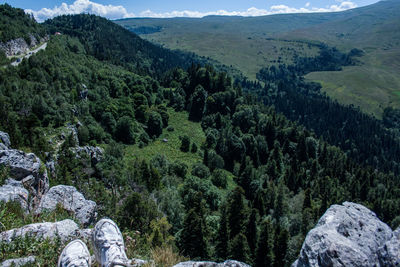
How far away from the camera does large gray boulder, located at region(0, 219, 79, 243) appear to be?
32.5ft

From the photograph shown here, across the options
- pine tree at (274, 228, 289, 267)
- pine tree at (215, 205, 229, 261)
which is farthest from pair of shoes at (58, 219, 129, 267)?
pine tree at (274, 228, 289, 267)

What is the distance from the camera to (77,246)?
838 centimetres

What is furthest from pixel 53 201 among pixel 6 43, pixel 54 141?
pixel 6 43

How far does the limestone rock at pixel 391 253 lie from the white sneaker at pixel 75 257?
10301 mm

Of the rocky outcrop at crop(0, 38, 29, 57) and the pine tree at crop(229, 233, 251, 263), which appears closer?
the pine tree at crop(229, 233, 251, 263)

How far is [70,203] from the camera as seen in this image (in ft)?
62.5

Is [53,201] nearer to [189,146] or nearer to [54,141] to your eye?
[54,141]

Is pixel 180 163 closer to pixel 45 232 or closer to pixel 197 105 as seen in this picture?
pixel 197 105

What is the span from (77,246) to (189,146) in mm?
75747

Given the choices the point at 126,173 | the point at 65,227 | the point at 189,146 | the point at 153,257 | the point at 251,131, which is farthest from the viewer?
the point at 251,131

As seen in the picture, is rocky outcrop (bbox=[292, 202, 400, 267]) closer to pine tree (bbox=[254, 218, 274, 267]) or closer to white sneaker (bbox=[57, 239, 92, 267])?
white sneaker (bbox=[57, 239, 92, 267])

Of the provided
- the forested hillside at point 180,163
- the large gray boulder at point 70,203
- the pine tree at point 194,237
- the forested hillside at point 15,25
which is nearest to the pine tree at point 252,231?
the forested hillside at point 180,163

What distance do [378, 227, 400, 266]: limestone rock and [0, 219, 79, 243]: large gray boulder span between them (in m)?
12.3

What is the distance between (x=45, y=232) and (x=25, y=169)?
512 inches
